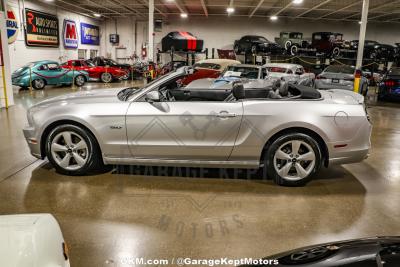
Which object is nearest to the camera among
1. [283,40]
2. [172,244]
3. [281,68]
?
[172,244]

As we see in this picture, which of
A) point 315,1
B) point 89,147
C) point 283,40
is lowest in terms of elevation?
point 89,147

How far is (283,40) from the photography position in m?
20.8

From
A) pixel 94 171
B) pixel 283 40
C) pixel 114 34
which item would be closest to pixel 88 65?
pixel 114 34

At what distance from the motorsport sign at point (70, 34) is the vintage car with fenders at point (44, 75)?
17.6 ft

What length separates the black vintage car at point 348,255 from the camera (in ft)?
4.57

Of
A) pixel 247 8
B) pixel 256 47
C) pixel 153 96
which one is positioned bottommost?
pixel 153 96

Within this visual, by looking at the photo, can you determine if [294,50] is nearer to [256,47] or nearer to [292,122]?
[256,47]

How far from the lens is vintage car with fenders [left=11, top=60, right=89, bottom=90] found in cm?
1355

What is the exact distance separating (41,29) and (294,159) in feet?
57.9

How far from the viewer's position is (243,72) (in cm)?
1081

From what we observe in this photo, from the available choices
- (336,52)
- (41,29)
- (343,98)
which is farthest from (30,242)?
(336,52)

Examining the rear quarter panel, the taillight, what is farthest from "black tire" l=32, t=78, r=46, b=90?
the taillight

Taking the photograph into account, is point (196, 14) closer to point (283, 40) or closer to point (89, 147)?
point (283, 40)

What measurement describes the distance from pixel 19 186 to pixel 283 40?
63.8 ft
